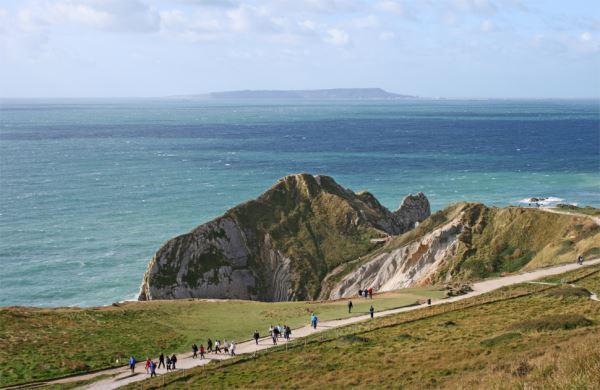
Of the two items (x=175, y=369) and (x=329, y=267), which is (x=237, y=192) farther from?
(x=175, y=369)

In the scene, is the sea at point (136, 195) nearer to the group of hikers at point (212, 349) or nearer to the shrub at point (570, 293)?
the group of hikers at point (212, 349)

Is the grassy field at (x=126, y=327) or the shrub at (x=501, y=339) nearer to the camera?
the shrub at (x=501, y=339)

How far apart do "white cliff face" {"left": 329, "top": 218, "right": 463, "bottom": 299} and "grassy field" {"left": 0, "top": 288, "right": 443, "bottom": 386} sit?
10529 millimetres

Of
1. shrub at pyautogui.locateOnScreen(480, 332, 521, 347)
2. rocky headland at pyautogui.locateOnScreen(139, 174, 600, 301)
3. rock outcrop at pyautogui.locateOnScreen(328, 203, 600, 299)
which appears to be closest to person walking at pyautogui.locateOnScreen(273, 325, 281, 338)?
shrub at pyautogui.locateOnScreen(480, 332, 521, 347)

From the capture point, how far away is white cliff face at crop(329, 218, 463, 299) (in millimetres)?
74312

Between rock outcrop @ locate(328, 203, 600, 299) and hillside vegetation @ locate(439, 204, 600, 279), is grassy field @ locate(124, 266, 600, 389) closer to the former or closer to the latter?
hillside vegetation @ locate(439, 204, 600, 279)

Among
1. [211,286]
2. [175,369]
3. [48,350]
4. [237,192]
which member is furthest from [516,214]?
[237,192]

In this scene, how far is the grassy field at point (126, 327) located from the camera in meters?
43.7

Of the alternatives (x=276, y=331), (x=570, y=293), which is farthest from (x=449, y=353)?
(x=570, y=293)

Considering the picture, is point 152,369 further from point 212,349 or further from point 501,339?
point 501,339

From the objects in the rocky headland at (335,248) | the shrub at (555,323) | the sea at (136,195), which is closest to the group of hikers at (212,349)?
the shrub at (555,323)

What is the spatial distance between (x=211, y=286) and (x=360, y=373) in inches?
1692

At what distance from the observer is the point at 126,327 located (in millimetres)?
52719

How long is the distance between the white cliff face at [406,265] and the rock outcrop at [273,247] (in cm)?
448
